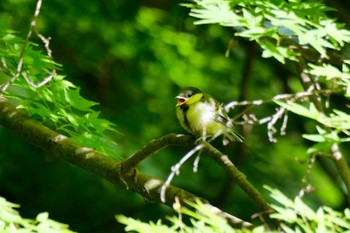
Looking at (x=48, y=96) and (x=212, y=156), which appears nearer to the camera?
(x=212, y=156)

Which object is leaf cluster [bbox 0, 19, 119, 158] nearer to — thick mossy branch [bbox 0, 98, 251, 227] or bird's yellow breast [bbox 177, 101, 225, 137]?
thick mossy branch [bbox 0, 98, 251, 227]

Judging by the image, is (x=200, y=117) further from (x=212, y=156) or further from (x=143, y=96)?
(x=143, y=96)

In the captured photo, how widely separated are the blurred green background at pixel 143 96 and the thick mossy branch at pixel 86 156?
2.01 meters

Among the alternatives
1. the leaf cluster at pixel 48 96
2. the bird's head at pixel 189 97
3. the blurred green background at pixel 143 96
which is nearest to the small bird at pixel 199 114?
the bird's head at pixel 189 97

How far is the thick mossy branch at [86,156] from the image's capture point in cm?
269

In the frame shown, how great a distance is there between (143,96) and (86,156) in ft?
10.4

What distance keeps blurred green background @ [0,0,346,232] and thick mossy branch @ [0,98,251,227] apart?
201 centimetres

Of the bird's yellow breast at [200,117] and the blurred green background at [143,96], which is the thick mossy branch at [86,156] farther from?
the blurred green background at [143,96]

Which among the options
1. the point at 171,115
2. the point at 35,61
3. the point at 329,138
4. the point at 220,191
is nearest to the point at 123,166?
the point at 35,61

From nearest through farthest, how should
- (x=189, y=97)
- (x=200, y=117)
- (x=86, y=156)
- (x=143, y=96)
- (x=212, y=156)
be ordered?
(x=212, y=156) → (x=86, y=156) → (x=200, y=117) → (x=189, y=97) → (x=143, y=96)

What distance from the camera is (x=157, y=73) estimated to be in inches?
240

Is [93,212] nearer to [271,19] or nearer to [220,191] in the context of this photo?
[220,191]

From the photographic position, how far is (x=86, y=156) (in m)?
2.96

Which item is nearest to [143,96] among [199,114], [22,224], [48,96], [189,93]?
[189,93]
